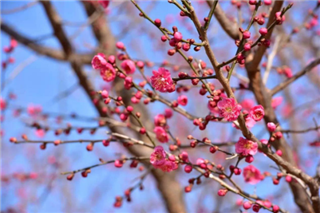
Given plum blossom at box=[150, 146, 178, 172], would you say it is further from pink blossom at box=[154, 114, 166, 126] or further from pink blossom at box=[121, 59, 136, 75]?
pink blossom at box=[121, 59, 136, 75]

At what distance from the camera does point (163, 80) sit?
147 cm

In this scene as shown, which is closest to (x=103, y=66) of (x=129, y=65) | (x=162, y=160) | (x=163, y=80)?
(x=129, y=65)

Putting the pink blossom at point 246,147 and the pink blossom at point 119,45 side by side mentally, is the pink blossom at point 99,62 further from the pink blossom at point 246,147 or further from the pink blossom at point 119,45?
the pink blossom at point 246,147

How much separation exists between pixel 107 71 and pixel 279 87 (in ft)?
3.73

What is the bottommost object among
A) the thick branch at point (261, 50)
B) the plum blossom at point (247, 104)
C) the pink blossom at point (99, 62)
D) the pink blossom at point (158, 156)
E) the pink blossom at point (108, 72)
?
the pink blossom at point (158, 156)

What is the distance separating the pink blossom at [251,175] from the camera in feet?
6.32

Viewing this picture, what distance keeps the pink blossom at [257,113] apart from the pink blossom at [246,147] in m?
0.10

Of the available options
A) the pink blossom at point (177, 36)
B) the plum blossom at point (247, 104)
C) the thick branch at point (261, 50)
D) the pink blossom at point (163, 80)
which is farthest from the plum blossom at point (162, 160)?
the plum blossom at point (247, 104)

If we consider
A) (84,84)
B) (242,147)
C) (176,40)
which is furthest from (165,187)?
(176,40)

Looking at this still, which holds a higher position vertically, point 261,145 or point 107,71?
point 107,71

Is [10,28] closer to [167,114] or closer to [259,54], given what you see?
[167,114]

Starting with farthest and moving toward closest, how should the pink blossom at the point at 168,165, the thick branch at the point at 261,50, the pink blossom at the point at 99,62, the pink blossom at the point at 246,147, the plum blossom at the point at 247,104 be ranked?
the plum blossom at the point at 247,104
the thick branch at the point at 261,50
the pink blossom at the point at 99,62
the pink blossom at the point at 168,165
the pink blossom at the point at 246,147

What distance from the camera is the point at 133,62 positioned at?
205 cm

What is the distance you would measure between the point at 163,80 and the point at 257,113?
40 cm
